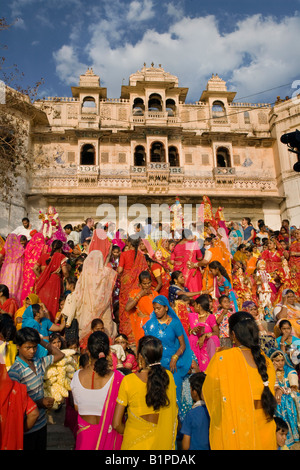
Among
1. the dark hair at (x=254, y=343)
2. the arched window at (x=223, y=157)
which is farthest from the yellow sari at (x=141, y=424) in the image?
the arched window at (x=223, y=157)

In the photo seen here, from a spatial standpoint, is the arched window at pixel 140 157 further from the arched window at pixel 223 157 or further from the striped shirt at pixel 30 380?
the striped shirt at pixel 30 380

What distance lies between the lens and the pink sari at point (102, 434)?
8.48 ft

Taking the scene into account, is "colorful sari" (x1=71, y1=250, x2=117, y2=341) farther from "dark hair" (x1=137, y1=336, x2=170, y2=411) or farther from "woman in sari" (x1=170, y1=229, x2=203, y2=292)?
"dark hair" (x1=137, y1=336, x2=170, y2=411)

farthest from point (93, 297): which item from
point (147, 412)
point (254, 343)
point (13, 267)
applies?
point (254, 343)

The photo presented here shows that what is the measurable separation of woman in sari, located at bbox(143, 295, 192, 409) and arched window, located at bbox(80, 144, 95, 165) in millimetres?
17129

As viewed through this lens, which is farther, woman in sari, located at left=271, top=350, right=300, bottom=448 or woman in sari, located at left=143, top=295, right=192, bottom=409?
woman in sari, located at left=271, top=350, right=300, bottom=448

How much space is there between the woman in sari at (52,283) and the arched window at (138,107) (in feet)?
51.8

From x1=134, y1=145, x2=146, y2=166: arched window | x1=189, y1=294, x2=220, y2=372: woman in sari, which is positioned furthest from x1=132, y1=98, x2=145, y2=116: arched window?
x1=189, y1=294, x2=220, y2=372: woman in sari

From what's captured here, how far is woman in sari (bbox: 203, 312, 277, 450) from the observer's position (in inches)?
94.1

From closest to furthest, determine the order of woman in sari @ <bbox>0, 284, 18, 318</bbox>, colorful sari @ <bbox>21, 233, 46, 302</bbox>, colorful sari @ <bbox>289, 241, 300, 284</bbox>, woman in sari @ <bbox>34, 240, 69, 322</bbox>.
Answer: woman in sari @ <bbox>0, 284, 18, 318</bbox> → woman in sari @ <bbox>34, 240, 69, 322</bbox> → colorful sari @ <bbox>21, 233, 46, 302</bbox> → colorful sari @ <bbox>289, 241, 300, 284</bbox>

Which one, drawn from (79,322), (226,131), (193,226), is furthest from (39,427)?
(226,131)

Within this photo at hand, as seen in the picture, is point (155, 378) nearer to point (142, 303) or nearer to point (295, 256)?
point (142, 303)

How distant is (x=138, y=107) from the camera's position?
21.5 m

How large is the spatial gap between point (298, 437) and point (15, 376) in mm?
3506
